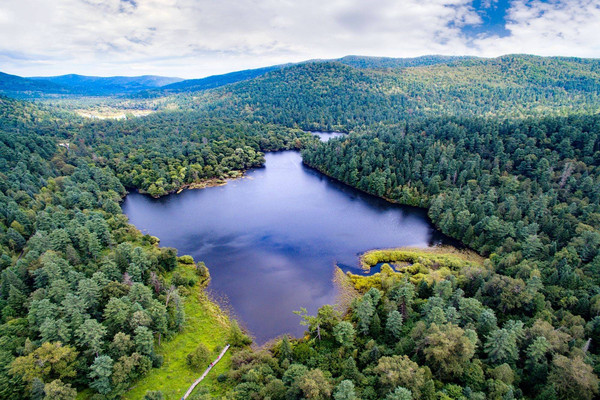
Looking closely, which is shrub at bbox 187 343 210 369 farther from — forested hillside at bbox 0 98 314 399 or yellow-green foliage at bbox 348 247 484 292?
yellow-green foliage at bbox 348 247 484 292

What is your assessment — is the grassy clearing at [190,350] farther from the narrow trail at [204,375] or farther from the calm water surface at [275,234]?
the calm water surface at [275,234]

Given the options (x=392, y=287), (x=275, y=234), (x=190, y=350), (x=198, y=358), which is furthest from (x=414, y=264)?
(x=190, y=350)

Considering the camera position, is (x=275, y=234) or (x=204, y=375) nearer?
(x=204, y=375)

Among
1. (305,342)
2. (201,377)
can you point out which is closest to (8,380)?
(201,377)

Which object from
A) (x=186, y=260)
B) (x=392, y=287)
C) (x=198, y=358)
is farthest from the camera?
(x=186, y=260)

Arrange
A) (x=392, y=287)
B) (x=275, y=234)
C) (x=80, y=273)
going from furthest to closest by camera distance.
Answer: (x=275, y=234) < (x=80, y=273) < (x=392, y=287)

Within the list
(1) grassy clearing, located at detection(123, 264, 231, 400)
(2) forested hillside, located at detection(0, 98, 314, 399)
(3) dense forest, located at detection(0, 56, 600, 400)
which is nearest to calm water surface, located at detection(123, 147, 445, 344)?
(1) grassy clearing, located at detection(123, 264, 231, 400)

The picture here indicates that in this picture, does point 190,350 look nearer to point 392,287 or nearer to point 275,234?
point 392,287

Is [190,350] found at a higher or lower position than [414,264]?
lower
